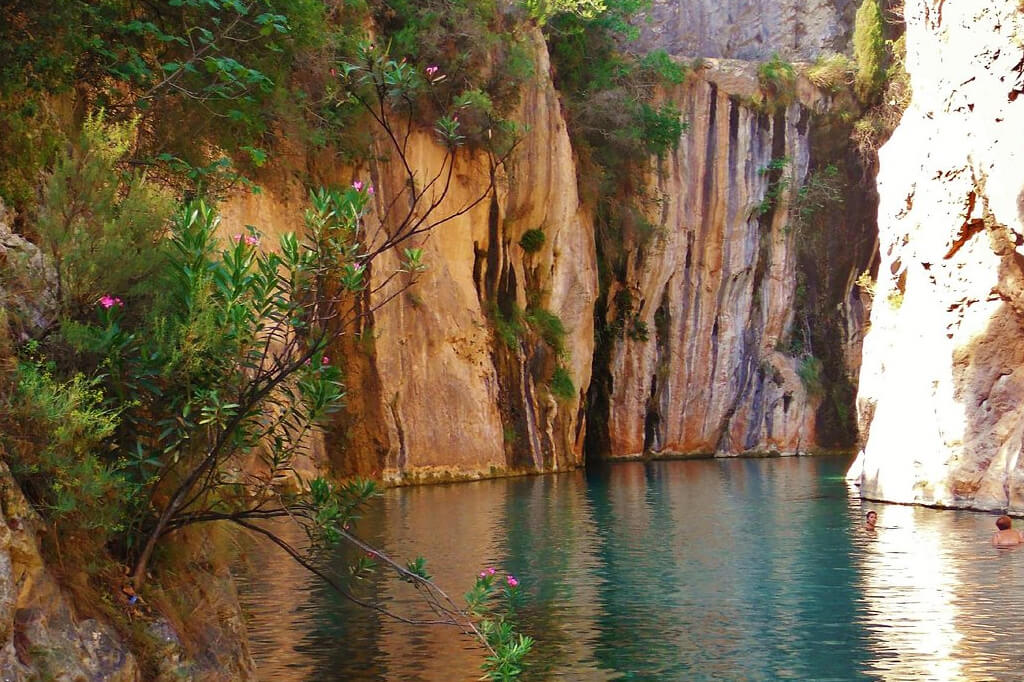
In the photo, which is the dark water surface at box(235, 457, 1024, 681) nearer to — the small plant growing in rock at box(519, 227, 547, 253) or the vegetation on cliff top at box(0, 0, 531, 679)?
the vegetation on cliff top at box(0, 0, 531, 679)

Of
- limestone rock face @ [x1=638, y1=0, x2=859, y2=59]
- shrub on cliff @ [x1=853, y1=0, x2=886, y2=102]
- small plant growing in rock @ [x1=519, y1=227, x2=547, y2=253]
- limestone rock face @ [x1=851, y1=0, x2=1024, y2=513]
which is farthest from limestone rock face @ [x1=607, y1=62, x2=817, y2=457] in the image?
limestone rock face @ [x1=851, y1=0, x2=1024, y2=513]

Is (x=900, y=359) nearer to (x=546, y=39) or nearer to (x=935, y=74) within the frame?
(x=935, y=74)

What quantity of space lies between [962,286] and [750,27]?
1246 inches

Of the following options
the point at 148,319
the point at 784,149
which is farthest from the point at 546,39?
the point at 148,319

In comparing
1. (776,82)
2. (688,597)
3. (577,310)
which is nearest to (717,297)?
(776,82)

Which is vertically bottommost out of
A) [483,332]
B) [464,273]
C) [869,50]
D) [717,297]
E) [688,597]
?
[688,597]

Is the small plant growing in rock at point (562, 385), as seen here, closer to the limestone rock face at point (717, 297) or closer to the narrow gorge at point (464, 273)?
the narrow gorge at point (464, 273)

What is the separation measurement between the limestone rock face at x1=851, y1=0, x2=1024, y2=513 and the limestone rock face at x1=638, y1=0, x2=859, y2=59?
24.7 meters

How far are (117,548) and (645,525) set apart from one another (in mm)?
13527

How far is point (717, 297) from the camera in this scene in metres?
45.7

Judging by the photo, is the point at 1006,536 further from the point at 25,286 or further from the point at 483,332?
the point at 483,332

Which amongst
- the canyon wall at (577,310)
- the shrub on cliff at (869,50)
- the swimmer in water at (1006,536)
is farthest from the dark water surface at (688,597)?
the shrub on cliff at (869,50)

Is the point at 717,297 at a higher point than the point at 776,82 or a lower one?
lower

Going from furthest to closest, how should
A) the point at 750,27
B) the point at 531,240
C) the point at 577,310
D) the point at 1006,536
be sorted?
the point at 750,27 → the point at 577,310 → the point at 531,240 → the point at 1006,536
